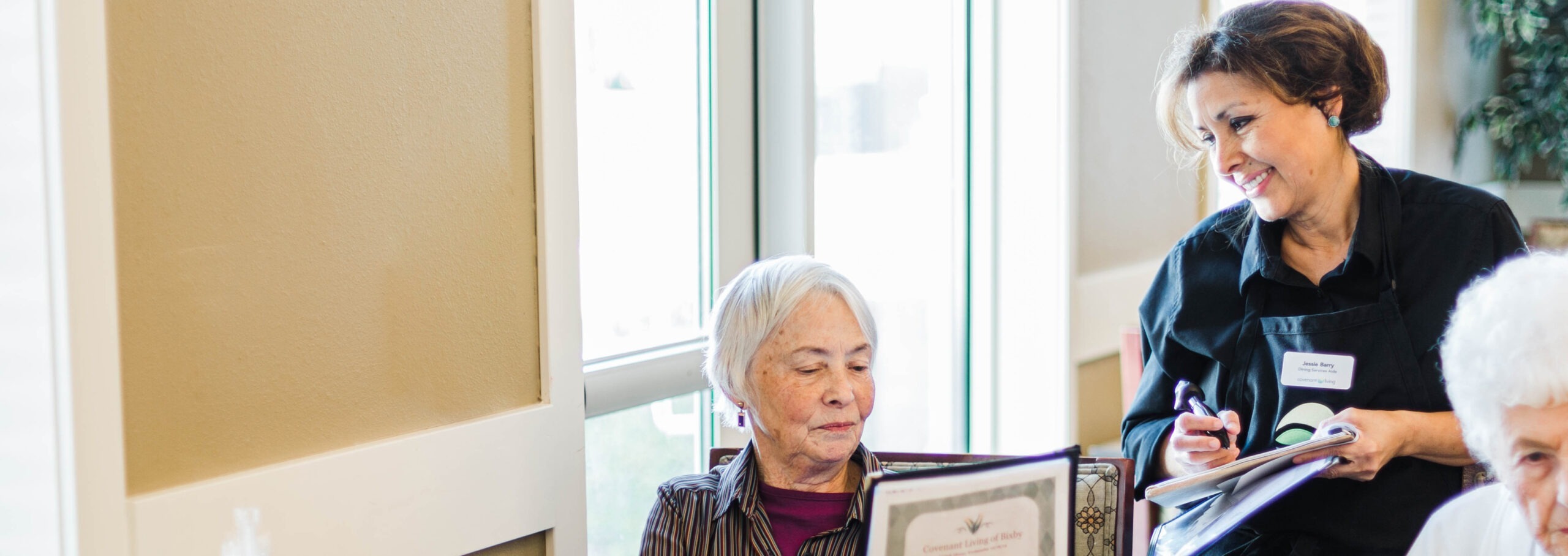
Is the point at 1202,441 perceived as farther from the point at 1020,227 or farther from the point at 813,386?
the point at 1020,227

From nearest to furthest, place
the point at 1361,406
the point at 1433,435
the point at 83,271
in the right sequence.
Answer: the point at 83,271 → the point at 1433,435 → the point at 1361,406

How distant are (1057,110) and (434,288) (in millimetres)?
2017

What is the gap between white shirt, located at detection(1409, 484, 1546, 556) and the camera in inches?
54.4

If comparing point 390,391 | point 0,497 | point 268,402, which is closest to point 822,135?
point 390,391

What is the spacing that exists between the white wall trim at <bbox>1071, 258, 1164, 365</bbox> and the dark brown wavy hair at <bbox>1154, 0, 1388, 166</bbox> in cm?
145

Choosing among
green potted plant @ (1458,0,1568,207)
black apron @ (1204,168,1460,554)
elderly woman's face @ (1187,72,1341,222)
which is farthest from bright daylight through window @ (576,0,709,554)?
green potted plant @ (1458,0,1568,207)

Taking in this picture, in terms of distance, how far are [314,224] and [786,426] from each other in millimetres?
707

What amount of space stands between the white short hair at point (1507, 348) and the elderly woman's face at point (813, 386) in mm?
781

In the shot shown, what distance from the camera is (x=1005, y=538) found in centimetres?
147

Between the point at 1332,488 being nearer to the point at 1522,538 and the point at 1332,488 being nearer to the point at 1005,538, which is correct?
the point at 1522,538

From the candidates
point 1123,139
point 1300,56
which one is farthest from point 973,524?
point 1123,139

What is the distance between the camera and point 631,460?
240cm

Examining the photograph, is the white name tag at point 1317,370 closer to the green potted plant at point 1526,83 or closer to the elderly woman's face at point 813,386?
the elderly woman's face at point 813,386

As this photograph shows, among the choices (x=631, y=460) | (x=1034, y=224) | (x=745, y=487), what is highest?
(x=1034, y=224)
